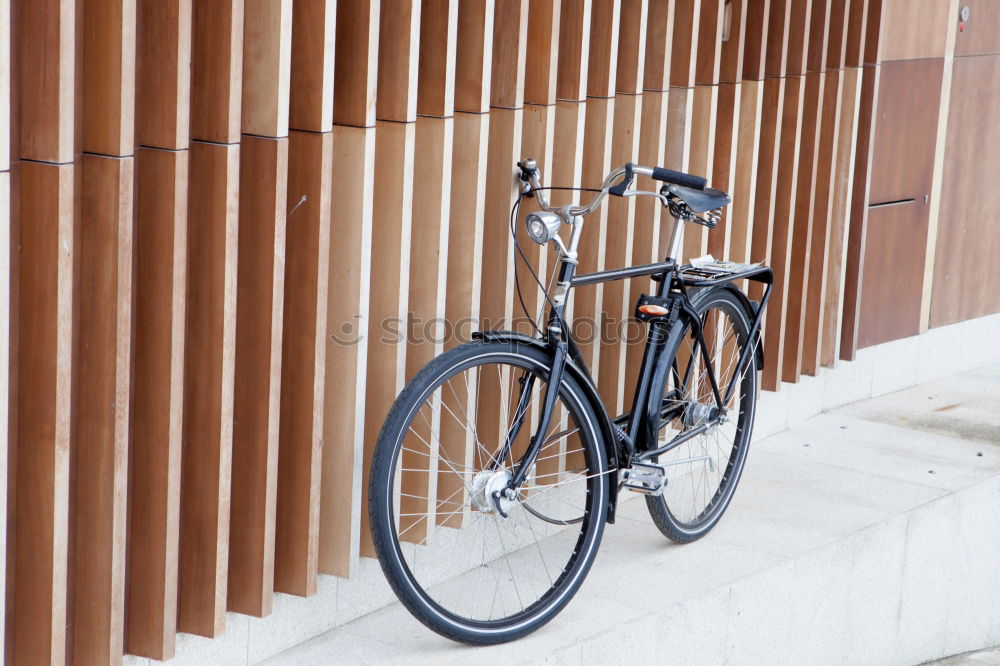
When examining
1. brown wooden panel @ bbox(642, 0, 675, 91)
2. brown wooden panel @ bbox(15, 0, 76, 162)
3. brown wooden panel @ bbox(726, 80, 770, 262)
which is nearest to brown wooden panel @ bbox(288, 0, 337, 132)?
brown wooden panel @ bbox(15, 0, 76, 162)

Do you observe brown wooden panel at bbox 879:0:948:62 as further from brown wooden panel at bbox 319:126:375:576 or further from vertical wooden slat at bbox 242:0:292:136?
vertical wooden slat at bbox 242:0:292:136

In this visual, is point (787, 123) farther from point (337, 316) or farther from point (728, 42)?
point (337, 316)

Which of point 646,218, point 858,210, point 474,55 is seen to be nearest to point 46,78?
point 474,55

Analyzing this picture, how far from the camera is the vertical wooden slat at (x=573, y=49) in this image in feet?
11.6

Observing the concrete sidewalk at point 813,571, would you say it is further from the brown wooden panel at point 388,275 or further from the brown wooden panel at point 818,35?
the brown wooden panel at point 818,35

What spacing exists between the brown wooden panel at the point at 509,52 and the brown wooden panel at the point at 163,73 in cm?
108

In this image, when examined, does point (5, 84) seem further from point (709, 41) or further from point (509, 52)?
point (709, 41)

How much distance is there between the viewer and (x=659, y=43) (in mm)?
3922

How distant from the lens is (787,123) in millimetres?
4754

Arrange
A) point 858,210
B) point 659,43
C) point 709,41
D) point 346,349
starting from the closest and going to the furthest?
point 346,349 → point 659,43 → point 709,41 → point 858,210

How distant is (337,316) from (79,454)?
0.74 metres

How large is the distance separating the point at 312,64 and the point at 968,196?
430 cm

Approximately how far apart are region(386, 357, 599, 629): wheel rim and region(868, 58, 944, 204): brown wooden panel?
2396 mm

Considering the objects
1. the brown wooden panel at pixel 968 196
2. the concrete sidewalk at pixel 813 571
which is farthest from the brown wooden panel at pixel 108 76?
the brown wooden panel at pixel 968 196
